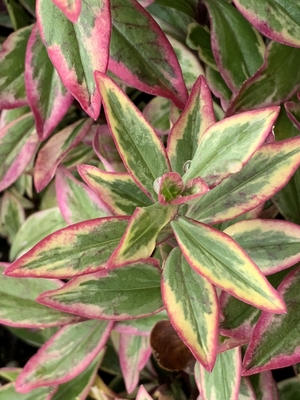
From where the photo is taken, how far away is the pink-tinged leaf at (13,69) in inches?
30.0

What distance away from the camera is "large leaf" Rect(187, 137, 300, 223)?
Answer: 479 mm

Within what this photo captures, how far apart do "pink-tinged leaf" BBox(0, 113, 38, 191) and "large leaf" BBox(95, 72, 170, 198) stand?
0.40 m

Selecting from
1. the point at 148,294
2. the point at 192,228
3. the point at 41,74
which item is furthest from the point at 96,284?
the point at 41,74

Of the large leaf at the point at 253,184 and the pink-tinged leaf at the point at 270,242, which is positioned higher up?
the large leaf at the point at 253,184

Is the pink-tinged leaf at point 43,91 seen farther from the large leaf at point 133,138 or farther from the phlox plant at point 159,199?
the large leaf at point 133,138

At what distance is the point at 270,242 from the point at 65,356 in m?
0.35

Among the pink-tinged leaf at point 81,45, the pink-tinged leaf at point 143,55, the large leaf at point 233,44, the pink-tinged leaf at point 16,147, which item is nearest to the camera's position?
the pink-tinged leaf at point 81,45

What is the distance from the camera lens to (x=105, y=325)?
73 cm

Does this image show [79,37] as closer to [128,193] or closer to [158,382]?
[128,193]

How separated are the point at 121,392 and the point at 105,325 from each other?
0.22 meters

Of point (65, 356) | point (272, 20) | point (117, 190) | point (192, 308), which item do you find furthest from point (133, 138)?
point (65, 356)

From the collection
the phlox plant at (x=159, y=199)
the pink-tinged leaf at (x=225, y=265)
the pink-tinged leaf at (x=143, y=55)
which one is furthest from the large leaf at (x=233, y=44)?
the pink-tinged leaf at (x=225, y=265)

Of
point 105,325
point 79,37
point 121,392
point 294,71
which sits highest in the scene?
point 79,37

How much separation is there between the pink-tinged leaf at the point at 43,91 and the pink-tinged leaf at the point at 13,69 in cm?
8
